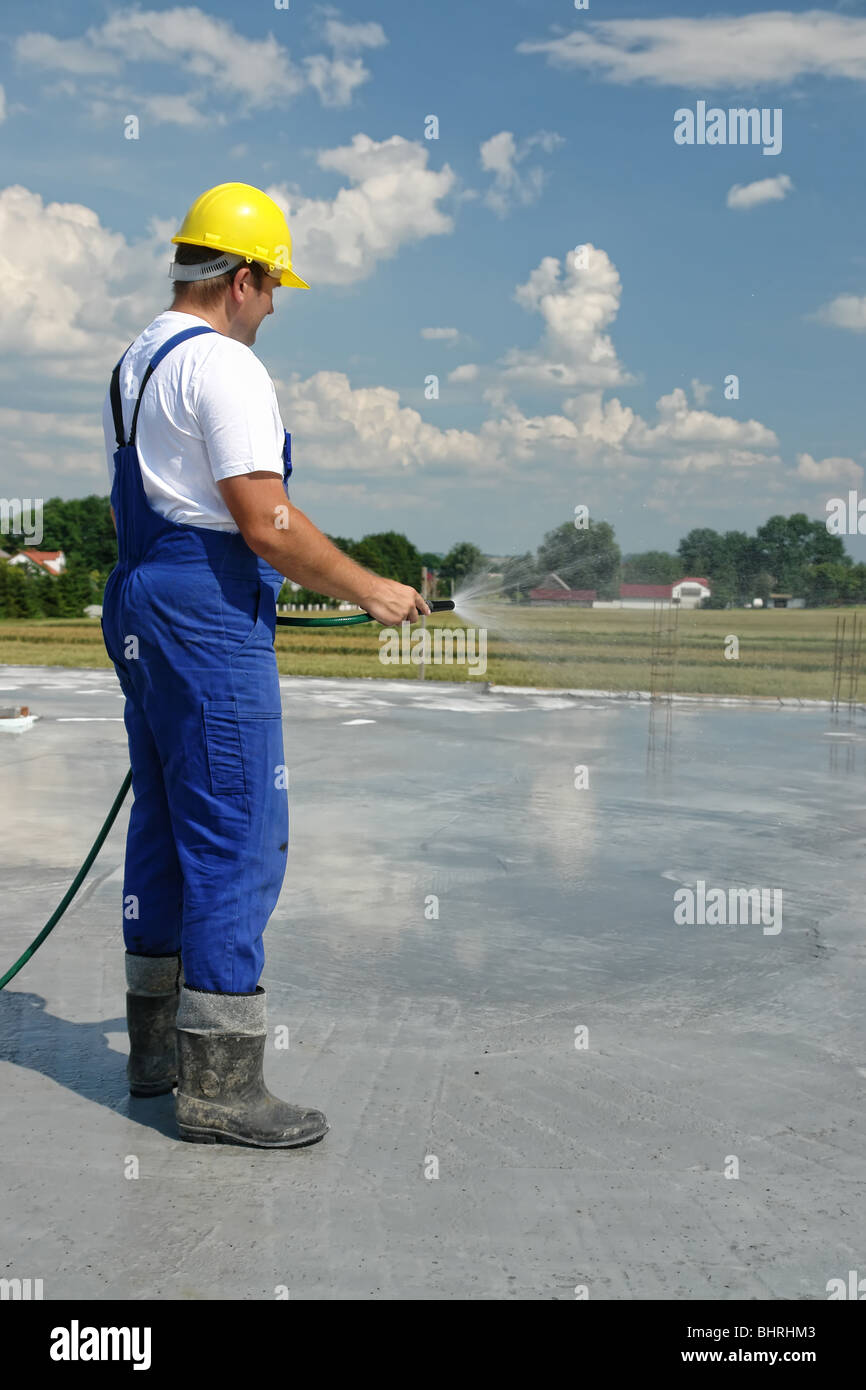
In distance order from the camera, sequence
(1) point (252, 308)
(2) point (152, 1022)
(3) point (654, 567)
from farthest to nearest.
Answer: (3) point (654, 567) → (2) point (152, 1022) → (1) point (252, 308)

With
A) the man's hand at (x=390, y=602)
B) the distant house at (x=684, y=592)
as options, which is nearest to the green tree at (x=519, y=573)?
the man's hand at (x=390, y=602)

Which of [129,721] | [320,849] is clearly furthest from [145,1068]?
[320,849]

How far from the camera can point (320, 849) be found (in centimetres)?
643

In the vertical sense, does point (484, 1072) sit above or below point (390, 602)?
below

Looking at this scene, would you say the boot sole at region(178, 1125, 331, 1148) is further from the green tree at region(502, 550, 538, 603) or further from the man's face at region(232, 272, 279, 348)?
the green tree at region(502, 550, 538, 603)

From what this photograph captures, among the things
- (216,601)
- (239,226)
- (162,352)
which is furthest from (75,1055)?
(239,226)

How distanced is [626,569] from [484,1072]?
35.5 meters

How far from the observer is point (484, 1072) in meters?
3.50

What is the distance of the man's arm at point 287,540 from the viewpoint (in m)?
2.93

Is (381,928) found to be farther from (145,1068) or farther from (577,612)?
(577,612)

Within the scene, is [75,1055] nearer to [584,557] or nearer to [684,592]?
[584,557]

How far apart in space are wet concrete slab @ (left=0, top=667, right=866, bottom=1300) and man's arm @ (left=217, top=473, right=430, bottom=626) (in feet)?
4.29

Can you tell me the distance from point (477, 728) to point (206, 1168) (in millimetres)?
9185

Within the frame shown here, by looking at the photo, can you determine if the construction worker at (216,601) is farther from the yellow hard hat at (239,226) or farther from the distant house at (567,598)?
the distant house at (567,598)
